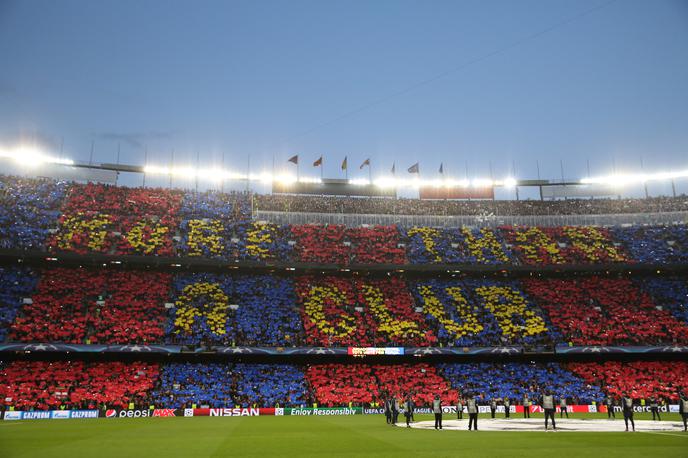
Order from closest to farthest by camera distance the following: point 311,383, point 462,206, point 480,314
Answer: point 311,383 < point 480,314 < point 462,206

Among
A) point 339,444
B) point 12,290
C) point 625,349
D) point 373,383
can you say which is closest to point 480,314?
point 625,349

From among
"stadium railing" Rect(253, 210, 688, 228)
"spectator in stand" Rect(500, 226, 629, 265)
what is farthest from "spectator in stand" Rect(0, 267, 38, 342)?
"spectator in stand" Rect(500, 226, 629, 265)

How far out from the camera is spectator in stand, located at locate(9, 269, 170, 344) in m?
44.5

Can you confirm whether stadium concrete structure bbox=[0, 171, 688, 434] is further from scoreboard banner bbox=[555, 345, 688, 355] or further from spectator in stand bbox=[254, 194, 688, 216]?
spectator in stand bbox=[254, 194, 688, 216]

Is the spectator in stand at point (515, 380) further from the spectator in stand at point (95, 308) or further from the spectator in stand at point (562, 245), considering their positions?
the spectator in stand at point (95, 308)

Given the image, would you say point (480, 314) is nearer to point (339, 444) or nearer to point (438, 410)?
point (438, 410)

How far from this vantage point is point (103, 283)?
171ft

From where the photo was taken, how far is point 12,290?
48375 mm

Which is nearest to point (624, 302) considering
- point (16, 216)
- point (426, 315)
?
point (426, 315)

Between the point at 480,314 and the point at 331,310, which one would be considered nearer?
the point at 331,310

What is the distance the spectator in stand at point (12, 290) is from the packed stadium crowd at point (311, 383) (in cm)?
392

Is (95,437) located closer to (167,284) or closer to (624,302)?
(167,284)

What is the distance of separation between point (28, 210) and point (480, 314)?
50.7 metres

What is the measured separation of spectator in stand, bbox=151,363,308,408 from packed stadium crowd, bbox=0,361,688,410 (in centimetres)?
9
